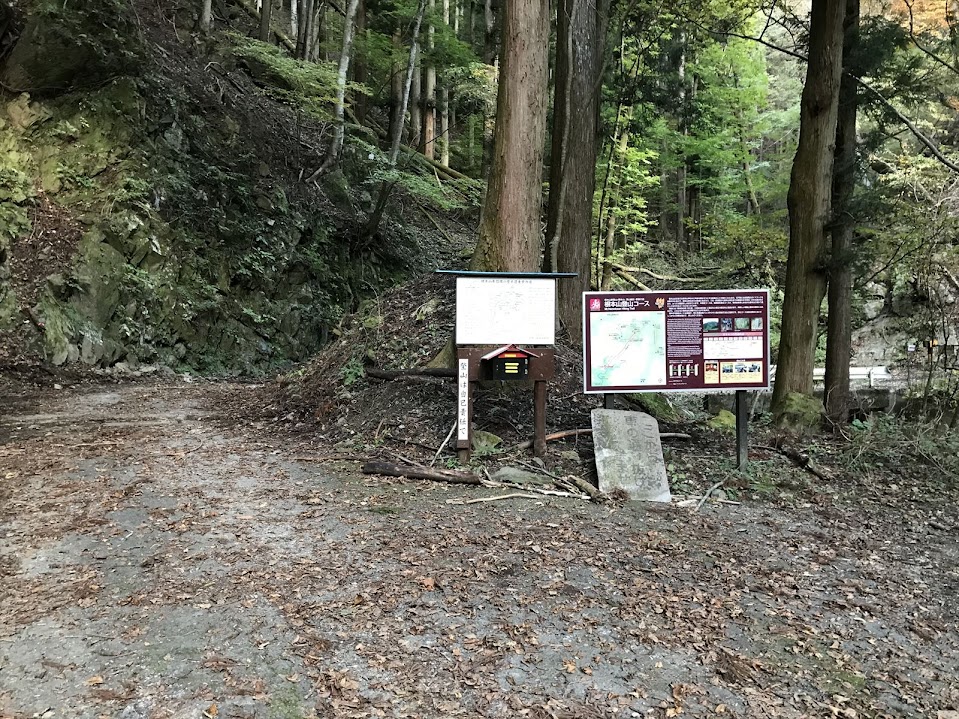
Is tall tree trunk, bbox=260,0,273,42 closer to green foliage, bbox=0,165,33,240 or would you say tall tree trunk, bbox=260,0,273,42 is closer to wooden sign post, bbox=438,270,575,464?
green foliage, bbox=0,165,33,240

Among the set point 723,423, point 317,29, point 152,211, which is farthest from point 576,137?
point 317,29

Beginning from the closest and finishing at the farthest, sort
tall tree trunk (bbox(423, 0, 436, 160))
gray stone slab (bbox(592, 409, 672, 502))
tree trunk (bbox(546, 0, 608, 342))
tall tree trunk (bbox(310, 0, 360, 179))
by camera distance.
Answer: gray stone slab (bbox(592, 409, 672, 502)), tree trunk (bbox(546, 0, 608, 342)), tall tree trunk (bbox(310, 0, 360, 179)), tall tree trunk (bbox(423, 0, 436, 160))

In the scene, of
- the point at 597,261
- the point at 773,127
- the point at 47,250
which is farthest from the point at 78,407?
the point at 773,127

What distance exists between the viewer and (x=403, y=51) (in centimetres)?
1814

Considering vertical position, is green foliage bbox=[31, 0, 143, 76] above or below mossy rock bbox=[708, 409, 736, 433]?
above

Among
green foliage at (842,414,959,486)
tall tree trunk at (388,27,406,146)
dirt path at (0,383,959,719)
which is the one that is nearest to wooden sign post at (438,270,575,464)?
dirt path at (0,383,959,719)

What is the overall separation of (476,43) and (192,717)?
81.9 feet

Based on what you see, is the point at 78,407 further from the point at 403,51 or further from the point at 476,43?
the point at 476,43

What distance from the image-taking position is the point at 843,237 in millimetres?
8688

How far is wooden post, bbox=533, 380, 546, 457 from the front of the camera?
654 centimetres

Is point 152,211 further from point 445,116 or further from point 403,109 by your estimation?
point 445,116

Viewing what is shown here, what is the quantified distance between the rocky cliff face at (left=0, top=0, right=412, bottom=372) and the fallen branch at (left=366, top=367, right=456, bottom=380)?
652cm

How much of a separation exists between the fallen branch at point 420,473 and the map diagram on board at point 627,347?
1.65m

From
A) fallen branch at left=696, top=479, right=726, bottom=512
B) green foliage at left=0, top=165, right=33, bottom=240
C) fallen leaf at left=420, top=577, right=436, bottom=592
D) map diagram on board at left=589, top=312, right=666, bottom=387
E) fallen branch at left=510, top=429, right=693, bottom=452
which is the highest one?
green foliage at left=0, top=165, right=33, bottom=240
